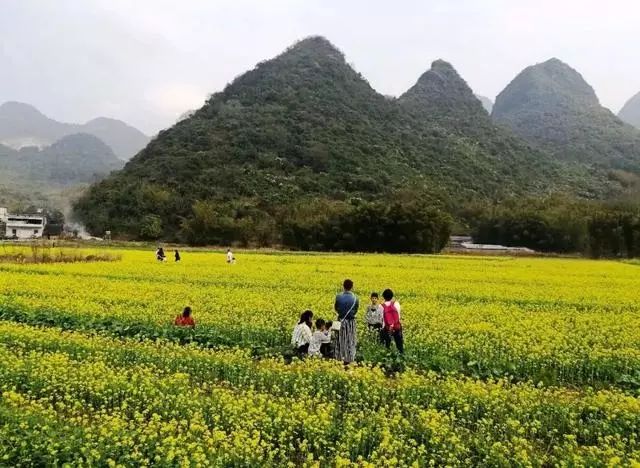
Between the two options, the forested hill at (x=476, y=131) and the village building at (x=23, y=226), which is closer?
the village building at (x=23, y=226)

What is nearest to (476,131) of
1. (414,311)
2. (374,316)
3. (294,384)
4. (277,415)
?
(414,311)

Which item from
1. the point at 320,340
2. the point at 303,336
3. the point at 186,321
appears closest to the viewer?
the point at 303,336

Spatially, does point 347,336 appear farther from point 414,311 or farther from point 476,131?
point 476,131

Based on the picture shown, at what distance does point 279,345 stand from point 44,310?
7.22 meters

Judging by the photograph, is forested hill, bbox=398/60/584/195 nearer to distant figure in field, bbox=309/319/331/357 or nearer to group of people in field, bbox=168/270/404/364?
group of people in field, bbox=168/270/404/364

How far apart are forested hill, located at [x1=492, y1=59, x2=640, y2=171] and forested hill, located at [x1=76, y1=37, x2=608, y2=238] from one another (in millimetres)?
24384

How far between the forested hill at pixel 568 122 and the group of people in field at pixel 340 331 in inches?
4531

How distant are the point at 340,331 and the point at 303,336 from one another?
32.9 inches

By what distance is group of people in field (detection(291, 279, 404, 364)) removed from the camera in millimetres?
12734

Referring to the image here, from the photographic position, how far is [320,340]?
42.6ft

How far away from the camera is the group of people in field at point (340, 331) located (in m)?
12.7

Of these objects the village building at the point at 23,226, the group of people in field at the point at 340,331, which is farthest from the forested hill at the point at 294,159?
the group of people in field at the point at 340,331

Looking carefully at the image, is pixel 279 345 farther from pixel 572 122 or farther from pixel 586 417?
pixel 572 122

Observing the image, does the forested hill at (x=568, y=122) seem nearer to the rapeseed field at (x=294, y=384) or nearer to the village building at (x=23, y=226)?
the village building at (x=23, y=226)
